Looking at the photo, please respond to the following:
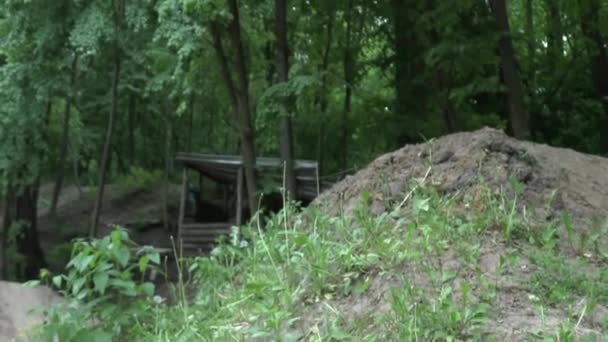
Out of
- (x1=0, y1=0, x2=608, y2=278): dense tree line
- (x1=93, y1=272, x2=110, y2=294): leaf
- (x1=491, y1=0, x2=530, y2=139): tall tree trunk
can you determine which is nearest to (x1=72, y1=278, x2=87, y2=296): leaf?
(x1=93, y1=272, x2=110, y2=294): leaf

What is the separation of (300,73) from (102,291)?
31.1 feet

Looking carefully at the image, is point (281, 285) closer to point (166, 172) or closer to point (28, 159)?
point (28, 159)

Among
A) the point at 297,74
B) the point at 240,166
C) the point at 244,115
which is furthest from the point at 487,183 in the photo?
the point at 240,166

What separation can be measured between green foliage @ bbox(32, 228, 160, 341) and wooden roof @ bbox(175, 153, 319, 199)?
364 inches

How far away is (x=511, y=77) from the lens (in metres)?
13.5

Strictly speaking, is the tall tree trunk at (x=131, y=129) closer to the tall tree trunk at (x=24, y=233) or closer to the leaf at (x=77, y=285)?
the tall tree trunk at (x=24, y=233)

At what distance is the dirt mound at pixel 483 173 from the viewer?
22.5 feet

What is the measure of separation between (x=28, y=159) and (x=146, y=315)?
12.7 metres

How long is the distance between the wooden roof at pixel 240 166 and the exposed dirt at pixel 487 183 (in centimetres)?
759

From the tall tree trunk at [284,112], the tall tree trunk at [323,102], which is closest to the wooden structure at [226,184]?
the tall tree trunk at [323,102]

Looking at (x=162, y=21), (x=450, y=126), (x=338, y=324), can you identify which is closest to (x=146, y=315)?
(x=338, y=324)

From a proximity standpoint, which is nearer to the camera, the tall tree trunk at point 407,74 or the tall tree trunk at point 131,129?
the tall tree trunk at point 407,74

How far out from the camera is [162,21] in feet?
44.2

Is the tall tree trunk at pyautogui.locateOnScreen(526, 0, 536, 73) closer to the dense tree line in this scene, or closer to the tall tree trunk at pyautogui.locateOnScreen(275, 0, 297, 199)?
the dense tree line
